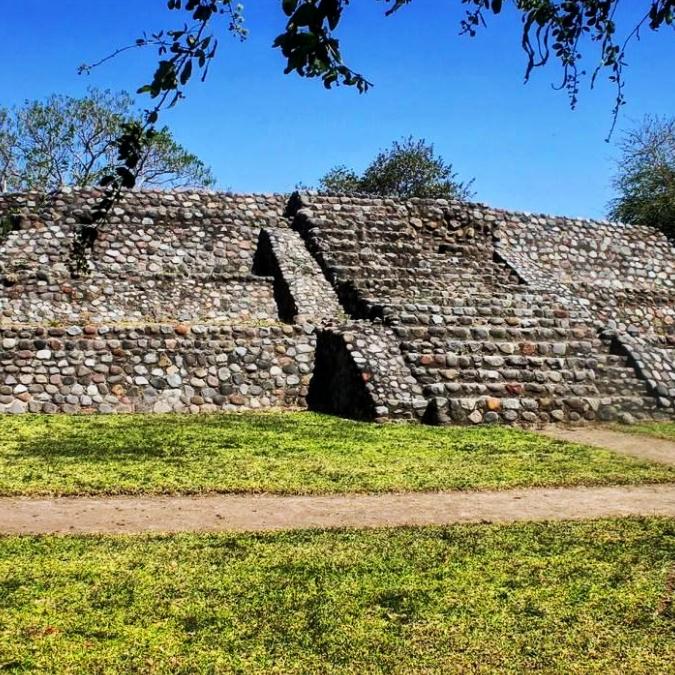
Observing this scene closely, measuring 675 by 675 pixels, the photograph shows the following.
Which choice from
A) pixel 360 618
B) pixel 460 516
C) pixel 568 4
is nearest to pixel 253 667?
pixel 360 618

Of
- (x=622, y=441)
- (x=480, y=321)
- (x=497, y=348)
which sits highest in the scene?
(x=480, y=321)

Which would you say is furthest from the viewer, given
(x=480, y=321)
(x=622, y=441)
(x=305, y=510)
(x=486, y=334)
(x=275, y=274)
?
(x=275, y=274)

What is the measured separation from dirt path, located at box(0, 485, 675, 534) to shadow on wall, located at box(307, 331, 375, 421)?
4.32 m

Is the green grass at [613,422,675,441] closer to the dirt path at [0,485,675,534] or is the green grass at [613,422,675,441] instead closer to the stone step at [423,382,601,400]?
the stone step at [423,382,601,400]

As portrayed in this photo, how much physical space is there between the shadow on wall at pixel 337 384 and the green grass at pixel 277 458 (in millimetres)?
619

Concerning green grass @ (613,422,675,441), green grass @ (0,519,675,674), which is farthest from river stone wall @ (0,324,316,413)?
green grass @ (0,519,675,674)

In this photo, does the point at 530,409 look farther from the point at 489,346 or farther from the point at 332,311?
the point at 332,311

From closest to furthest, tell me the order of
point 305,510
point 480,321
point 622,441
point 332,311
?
point 305,510
point 622,441
point 480,321
point 332,311

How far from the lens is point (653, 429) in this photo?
11.4 metres

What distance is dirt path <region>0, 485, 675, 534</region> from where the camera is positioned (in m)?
5.74

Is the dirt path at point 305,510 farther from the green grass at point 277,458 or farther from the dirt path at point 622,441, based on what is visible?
the dirt path at point 622,441

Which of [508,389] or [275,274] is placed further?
[275,274]

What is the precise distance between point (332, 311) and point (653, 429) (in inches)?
221

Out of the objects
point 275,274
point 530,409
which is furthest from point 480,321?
point 275,274
